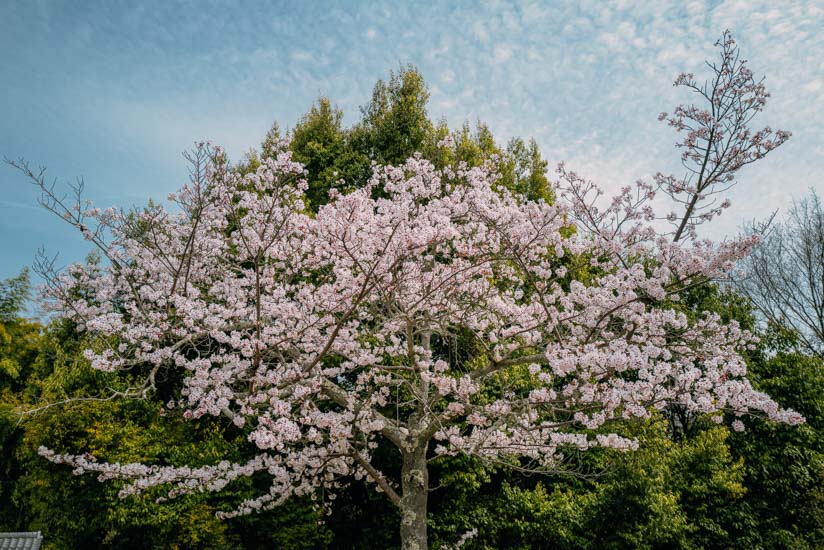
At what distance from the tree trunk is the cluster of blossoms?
0.53 ft

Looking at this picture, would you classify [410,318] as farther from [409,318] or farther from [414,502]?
[414,502]

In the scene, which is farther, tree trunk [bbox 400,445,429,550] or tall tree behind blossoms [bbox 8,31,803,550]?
tree trunk [bbox 400,445,429,550]

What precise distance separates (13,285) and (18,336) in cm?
207

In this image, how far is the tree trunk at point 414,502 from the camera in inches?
282

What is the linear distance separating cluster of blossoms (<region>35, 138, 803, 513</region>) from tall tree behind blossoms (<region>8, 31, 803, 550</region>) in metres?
0.04

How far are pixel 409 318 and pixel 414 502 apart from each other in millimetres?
3041

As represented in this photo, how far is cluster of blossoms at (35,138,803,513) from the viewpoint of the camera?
495 centimetres

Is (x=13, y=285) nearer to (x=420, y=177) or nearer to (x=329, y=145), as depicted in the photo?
(x=329, y=145)

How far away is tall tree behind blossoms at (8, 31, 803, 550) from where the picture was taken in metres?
4.97

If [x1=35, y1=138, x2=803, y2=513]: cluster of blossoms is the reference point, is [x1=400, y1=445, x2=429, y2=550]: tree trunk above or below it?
below

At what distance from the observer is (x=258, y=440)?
5793 millimetres

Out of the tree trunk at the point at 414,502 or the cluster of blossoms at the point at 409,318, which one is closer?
the cluster of blossoms at the point at 409,318

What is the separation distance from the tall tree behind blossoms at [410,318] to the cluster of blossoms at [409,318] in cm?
4

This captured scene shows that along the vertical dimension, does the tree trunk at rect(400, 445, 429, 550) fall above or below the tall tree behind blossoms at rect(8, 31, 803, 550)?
below
